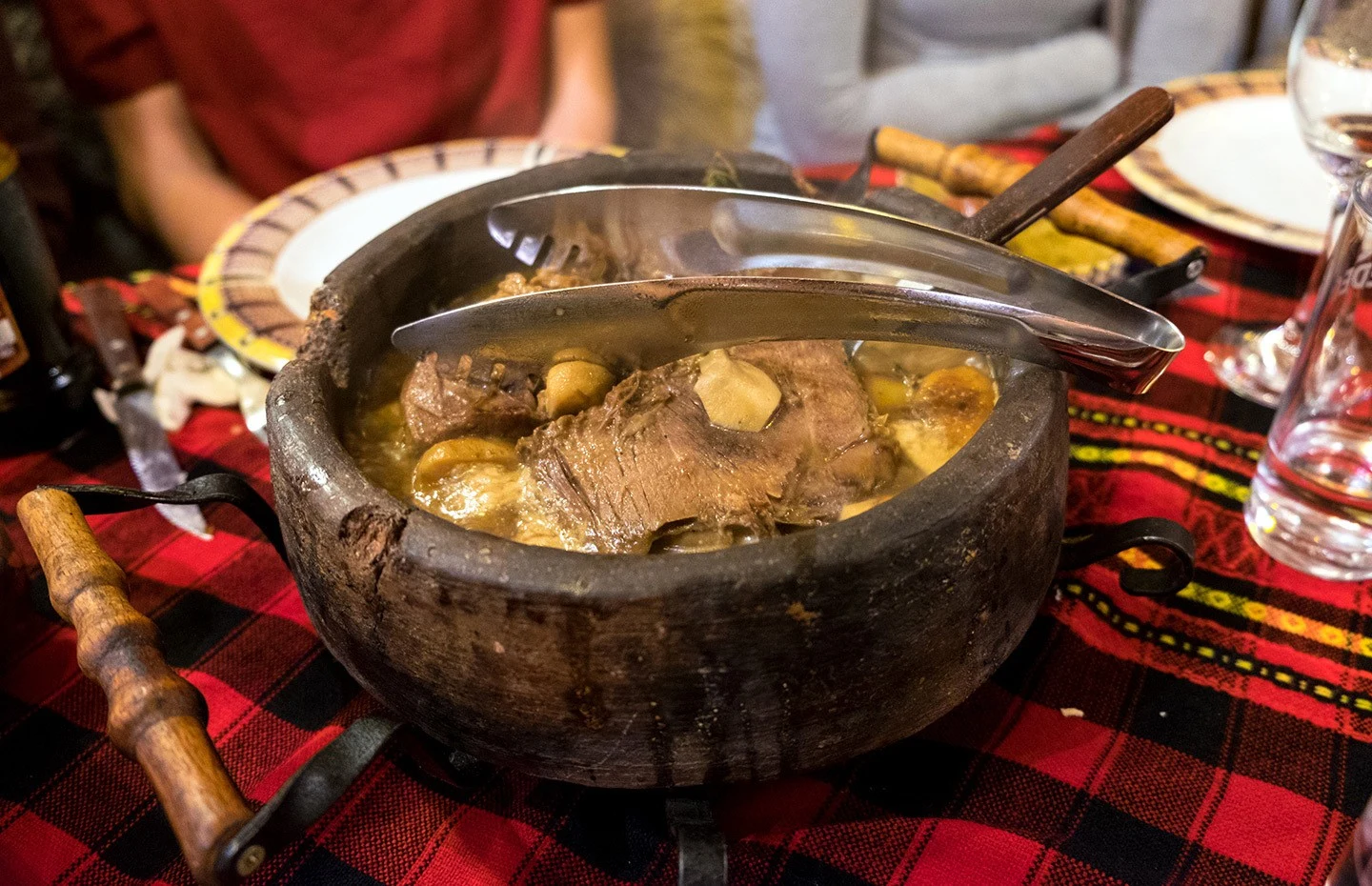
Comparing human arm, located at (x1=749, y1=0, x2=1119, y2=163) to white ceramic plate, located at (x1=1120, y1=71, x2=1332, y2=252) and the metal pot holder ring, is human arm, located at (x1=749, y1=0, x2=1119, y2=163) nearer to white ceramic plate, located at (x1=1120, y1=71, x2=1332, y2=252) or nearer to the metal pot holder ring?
white ceramic plate, located at (x1=1120, y1=71, x2=1332, y2=252)

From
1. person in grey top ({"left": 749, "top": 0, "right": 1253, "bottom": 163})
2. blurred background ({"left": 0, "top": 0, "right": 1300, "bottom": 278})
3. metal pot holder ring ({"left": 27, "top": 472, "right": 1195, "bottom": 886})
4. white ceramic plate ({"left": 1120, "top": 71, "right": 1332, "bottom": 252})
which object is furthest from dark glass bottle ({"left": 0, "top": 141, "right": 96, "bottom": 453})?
person in grey top ({"left": 749, "top": 0, "right": 1253, "bottom": 163})

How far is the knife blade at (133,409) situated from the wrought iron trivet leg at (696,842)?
0.75m

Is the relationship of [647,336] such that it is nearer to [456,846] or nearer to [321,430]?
[321,430]

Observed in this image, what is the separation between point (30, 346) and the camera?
1.27 m

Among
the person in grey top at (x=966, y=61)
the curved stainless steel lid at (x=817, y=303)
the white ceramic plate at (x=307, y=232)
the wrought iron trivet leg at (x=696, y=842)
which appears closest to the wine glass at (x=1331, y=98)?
the curved stainless steel lid at (x=817, y=303)

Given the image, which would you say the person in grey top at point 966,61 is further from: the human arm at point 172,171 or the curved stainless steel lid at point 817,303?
the curved stainless steel lid at point 817,303

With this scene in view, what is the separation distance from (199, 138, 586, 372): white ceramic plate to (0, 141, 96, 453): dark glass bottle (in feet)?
0.62

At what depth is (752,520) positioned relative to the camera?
0.81 m

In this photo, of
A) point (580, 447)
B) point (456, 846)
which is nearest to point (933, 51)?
point (580, 447)

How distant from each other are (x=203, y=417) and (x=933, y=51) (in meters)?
2.22

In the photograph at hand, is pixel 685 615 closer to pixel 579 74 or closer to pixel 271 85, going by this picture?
pixel 271 85

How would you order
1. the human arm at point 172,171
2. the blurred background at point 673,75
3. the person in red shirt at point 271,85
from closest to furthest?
1. the person in red shirt at point 271,85
2. the human arm at point 172,171
3. the blurred background at point 673,75

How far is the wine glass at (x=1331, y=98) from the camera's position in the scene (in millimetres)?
1191

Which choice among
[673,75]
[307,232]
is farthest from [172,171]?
[673,75]
